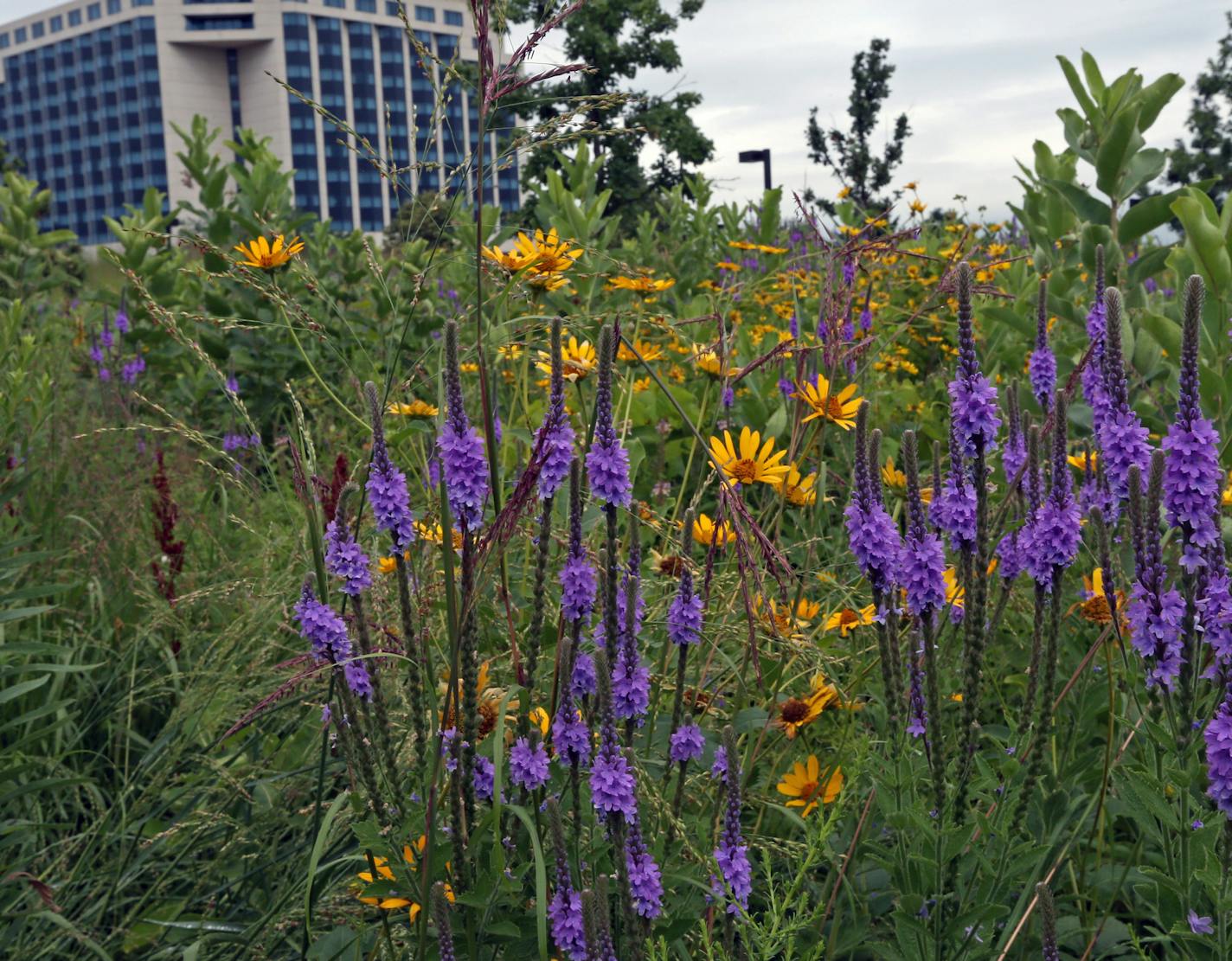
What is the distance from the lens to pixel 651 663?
88.1 inches

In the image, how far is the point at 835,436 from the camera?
12.0 feet

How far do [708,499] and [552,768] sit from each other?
2628 millimetres

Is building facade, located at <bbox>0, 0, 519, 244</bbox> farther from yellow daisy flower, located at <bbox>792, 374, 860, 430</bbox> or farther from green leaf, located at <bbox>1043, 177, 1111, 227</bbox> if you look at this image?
yellow daisy flower, located at <bbox>792, 374, 860, 430</bbox>

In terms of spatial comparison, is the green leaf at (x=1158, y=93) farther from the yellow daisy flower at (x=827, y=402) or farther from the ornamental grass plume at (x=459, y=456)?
Answer: the ornamental grass plume at (x=459, y=456)

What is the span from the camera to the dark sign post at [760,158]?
10.4m

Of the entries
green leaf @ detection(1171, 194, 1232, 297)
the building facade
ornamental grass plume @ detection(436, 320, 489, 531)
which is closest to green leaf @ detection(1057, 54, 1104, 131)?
green leaf @ detection(1171, 194, 1232, 297)

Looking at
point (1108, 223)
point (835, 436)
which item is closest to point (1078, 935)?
point (835, 436)

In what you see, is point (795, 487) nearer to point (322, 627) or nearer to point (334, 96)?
point (322, 627)

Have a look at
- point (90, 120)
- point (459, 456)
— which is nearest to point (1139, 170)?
point (459, 456)

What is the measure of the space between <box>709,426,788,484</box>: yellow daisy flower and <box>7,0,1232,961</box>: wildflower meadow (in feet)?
0.07

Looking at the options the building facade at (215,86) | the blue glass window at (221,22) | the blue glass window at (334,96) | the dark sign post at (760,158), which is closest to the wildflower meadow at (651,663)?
the dark sign post at (760,158)

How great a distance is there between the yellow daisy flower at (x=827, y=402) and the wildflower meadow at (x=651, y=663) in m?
0.03

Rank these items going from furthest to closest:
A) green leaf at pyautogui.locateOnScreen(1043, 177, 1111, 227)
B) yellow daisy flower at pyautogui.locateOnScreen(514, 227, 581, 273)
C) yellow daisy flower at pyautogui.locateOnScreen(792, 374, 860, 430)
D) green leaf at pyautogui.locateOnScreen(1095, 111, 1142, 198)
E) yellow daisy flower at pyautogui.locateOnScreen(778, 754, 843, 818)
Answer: green leaf at pyautogui.locateOnScreen(1043, 177, 1111, 227) → green leaf at pyautogui.locateOnScreen(1095, 111, 1142, 198) → yellow daisy flower at pyautogui.locateOnScreen(792, 374, 860, 430) → yellow daisy flower at pyautogui.locateOnScreen(514, 227, 581, 273) → yellow daisy flower at pyautogui.locateOnScreen(778, 754, 843, 818)

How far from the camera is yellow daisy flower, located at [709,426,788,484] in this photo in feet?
7.20
